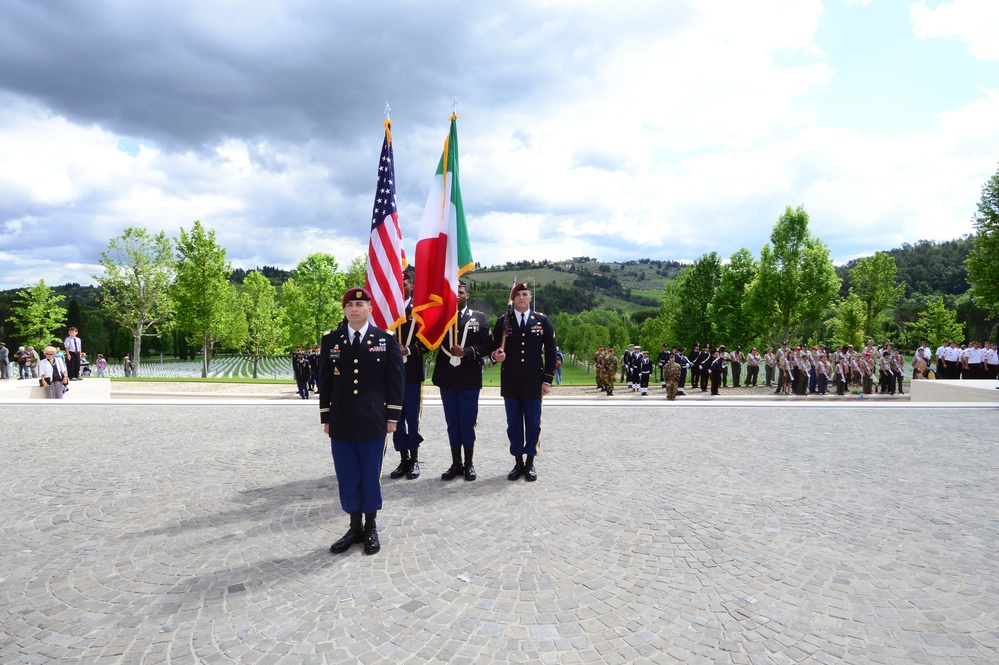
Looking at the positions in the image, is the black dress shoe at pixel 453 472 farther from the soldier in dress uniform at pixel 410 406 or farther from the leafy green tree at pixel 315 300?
the leafy green tree at pixel 315 300

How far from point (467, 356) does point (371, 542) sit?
8.14ft

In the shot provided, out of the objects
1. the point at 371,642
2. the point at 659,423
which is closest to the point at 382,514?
the point at 371,642

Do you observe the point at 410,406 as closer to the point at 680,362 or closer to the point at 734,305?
the point at 680,362

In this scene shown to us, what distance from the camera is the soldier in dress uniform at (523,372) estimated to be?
6203mm

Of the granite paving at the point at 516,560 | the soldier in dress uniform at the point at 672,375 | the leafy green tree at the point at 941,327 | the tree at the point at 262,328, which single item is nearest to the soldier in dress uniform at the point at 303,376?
the granite paving at the point at 516,560

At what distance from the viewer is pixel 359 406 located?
13.8 ft

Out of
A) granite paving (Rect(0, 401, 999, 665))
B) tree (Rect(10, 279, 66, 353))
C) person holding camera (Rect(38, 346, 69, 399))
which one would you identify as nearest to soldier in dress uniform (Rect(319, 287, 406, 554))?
granite paving (Rect(0, 401, 999, 665))

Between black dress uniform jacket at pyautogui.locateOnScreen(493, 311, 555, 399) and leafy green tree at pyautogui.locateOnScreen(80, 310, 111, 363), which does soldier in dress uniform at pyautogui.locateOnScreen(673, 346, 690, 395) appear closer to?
black dress uniform jacket at pyautogui.locateOnScreen(493, 311, 555, 399)

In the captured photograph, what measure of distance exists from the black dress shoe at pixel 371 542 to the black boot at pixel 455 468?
1.94 metres

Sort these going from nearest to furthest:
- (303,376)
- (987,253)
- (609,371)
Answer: (303,376) → (609,371) → (987,253)

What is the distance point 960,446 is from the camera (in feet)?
26.6

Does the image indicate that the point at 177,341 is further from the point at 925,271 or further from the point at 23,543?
the point at 925,271

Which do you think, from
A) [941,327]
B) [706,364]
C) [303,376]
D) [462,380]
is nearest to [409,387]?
[462,380]

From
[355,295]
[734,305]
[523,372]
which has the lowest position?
[523,372]
